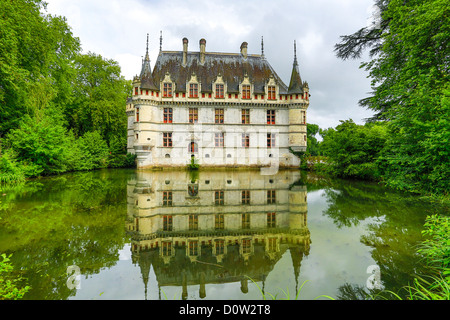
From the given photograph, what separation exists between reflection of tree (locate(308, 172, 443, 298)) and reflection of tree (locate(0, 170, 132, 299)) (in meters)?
4.37

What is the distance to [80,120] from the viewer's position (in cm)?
2633

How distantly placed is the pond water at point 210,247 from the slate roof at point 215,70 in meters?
18.1

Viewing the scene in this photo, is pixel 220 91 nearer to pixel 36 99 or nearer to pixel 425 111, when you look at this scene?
pixel 36 99

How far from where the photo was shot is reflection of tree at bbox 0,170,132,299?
139 inches

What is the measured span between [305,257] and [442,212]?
544cm

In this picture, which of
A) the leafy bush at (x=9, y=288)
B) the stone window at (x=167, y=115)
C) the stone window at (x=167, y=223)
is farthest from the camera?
the stone window at (x=167, y=115)

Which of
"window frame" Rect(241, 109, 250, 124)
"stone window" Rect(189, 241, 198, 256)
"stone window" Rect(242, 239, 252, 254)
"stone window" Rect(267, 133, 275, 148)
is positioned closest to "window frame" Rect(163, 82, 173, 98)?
"window frame" Rect(241, 109, 250, 124)

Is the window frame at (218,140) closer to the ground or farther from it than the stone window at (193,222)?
farther from it

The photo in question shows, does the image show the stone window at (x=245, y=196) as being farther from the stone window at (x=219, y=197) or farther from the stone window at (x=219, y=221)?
the stone window at (x=219, y=221)

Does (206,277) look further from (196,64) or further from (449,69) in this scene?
(196,64)

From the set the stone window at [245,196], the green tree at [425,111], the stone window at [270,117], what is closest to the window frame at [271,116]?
the stone window at [270,117]

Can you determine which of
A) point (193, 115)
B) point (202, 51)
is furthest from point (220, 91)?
point (202, 51)

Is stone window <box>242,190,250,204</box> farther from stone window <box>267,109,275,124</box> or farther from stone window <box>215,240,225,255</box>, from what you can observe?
stone window <box>267,109,275,124</box>

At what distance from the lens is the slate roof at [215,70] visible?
2362cm
